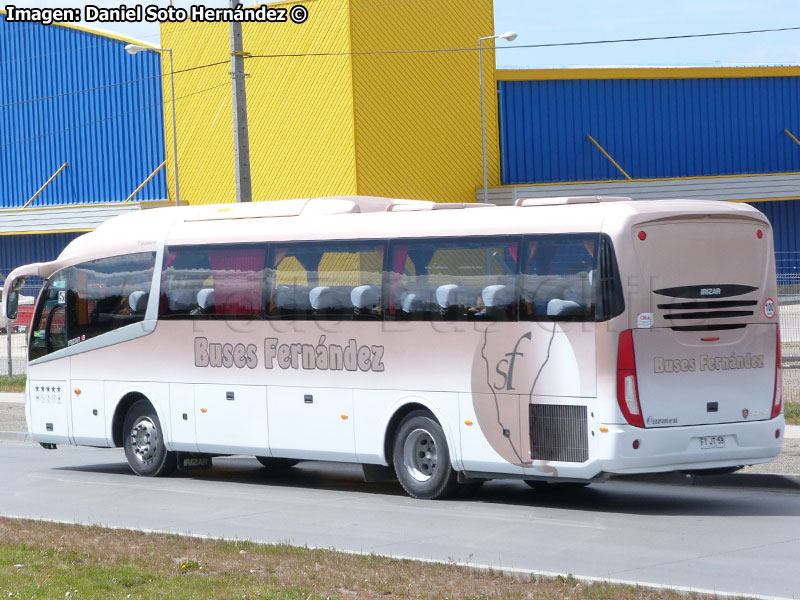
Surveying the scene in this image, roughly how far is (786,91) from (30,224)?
29842mm

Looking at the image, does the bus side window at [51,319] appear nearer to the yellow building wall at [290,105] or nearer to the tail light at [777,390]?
the tail light at [777,390]

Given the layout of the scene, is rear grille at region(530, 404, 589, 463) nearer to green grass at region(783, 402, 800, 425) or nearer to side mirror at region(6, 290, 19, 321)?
green grass at region(783, 402, 800, 425)

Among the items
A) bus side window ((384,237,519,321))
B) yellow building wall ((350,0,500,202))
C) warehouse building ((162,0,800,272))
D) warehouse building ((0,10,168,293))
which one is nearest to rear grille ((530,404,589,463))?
bus side window ((384,237,519,321))

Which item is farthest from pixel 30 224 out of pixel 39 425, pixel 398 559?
pixel 398 559

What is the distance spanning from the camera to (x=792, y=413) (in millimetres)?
18375

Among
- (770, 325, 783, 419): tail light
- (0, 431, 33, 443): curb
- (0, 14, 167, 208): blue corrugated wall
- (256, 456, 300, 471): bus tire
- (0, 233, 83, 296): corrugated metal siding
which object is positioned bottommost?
(0, 431, 33, 443): curb

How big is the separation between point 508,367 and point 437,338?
947 mm

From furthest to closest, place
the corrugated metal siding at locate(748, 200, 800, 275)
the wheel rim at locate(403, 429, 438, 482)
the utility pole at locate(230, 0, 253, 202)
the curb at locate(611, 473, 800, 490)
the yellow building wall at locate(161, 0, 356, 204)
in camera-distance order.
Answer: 1. the corrugated metal siding at locate(748, 200, 800, 275)
2. the yellow building wall at locate(161, 0, 356, 204)
3. the utility pole at locate(230, 0, 253, 202)
4. the curb at locate(611, 473, 800, 490)
5. the wheel rim at locate(403, 429, 438, 482)

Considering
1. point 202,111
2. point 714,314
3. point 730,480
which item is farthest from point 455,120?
point 714,314

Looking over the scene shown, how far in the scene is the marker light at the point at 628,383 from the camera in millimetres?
11633

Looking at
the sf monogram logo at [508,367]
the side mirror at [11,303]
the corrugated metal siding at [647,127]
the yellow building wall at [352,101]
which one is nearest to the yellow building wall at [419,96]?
the yellow building wall at [352,101]

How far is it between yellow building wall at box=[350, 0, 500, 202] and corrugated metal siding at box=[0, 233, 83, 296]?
15452 millimetres

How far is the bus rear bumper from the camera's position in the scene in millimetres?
11609

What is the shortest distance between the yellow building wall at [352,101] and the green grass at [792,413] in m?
24.5
